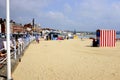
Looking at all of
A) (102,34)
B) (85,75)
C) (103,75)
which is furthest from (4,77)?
(102,34)

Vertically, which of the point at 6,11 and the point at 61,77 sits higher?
the point at 6,11

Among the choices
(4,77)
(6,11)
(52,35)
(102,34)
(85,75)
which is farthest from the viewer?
(52,35)

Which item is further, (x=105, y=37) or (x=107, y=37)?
(x=107, y=37)

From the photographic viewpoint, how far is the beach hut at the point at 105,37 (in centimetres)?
2830

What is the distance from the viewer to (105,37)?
28.4m

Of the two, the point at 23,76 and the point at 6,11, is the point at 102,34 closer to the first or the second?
the point at 23,76

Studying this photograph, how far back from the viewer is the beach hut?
28.3 m

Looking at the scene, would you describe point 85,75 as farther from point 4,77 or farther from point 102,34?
point 102,34

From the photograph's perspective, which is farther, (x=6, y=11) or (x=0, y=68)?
(x=0, y=68)

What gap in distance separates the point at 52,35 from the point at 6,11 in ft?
194

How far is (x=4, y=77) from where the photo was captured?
7.62 metres

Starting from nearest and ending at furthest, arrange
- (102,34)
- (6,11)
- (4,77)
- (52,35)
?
(6,11) → (4,77) → (102,34) → (52,35)

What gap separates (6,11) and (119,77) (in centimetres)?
436

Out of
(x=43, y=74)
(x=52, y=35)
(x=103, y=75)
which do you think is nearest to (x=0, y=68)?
(x=43, y=74)
